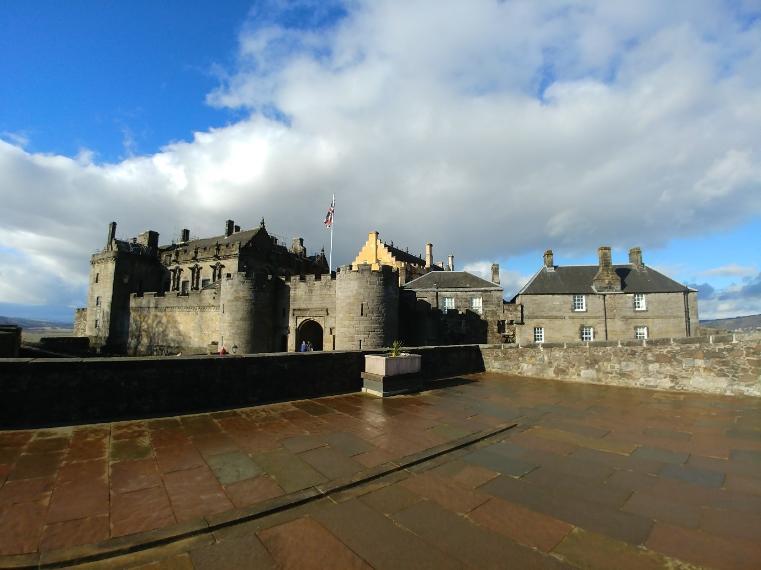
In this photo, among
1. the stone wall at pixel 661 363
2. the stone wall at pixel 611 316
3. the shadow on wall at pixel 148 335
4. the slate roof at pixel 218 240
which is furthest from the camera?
the slate roof at pixel 218 240

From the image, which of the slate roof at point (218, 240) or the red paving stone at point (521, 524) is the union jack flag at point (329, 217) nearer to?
the slate roof at point (218, 240)

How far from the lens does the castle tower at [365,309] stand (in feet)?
64.9

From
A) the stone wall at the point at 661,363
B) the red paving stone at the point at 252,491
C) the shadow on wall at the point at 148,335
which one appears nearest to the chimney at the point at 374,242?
the shadow on wall at the point at 148,335

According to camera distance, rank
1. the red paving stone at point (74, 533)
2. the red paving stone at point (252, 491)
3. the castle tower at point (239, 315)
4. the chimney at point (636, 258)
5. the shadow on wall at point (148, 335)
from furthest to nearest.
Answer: the shadow on wall at point (148, 335), the chimney at point (636, 258), the castle tower at point (239, 315), the red paving stone at point (252, 491), the red paving stone at point (74, 533)

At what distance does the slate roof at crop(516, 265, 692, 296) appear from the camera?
28406mm

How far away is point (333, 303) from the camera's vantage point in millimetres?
22891

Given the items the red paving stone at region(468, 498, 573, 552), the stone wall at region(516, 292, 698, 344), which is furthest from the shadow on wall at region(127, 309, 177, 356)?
the red paving stone at region(468, 498, 573, 552)

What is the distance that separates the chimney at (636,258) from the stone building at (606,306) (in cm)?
11

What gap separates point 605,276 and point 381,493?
31174 mm

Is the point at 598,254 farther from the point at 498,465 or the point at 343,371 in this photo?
the point at 498,465

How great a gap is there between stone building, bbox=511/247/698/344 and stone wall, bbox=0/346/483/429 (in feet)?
80.1

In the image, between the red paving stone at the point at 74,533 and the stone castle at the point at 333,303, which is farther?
the stone castle at the point at 333,303

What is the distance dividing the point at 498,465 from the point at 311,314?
1973 cm

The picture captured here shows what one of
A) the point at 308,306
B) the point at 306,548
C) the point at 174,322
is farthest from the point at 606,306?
the point at 174,322
